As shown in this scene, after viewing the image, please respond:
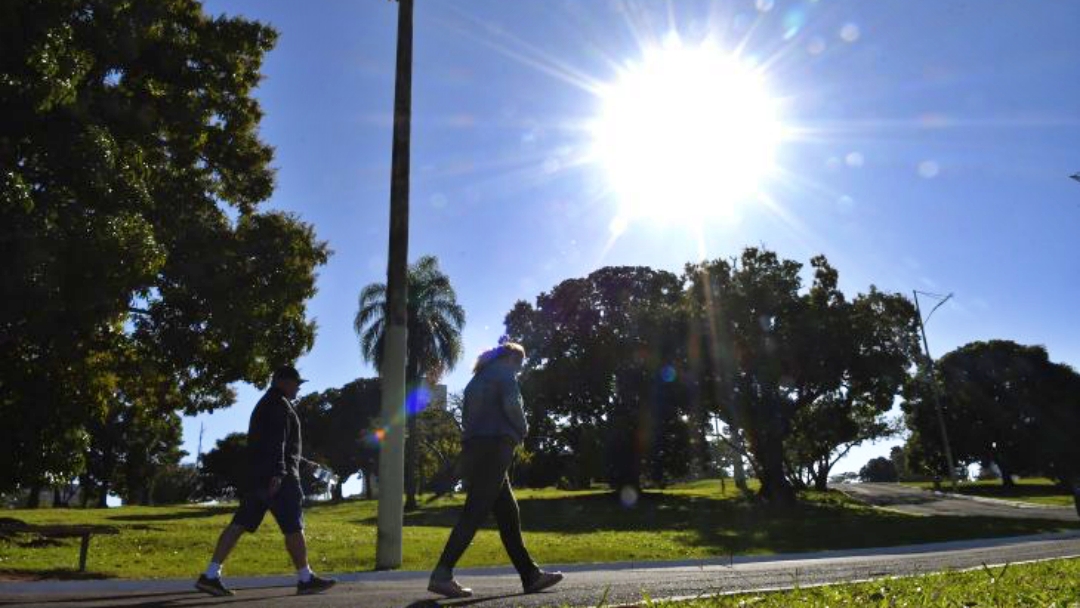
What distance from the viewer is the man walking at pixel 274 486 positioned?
5691 mm

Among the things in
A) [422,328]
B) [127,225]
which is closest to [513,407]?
[127,225]

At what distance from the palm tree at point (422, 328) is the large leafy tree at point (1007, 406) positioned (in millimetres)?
38116

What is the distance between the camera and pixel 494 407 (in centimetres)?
543

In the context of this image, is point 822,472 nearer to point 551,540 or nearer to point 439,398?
point 439,398

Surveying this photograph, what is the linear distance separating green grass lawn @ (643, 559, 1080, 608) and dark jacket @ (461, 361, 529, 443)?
148 cm

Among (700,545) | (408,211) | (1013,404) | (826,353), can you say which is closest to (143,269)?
(408,211)

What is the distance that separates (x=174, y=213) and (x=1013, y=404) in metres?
62.5

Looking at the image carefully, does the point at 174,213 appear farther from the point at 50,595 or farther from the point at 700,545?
the point at 700,545

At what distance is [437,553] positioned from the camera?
39.1 feet

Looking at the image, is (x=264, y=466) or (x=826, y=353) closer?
(x=264, y=466)

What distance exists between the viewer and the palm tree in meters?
33.9

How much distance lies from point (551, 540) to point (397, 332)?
789 cm

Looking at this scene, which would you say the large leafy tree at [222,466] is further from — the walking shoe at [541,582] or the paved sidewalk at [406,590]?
the walking shoe at [541,582]

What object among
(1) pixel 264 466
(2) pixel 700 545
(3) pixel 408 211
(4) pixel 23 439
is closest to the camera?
(1) pixel 264 466
